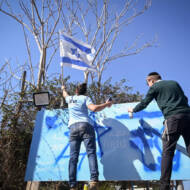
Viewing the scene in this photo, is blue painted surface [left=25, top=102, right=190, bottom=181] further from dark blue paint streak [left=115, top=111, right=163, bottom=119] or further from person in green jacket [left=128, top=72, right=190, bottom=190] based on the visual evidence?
person in green jacket [left=128, top=72, right=190, bottom=190]

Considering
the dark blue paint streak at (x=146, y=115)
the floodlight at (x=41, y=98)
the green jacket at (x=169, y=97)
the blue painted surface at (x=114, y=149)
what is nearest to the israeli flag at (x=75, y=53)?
the floodlight at (x=41, y=98)

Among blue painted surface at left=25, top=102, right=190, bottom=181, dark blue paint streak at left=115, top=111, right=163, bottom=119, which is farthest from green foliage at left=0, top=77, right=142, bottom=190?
dark blue paint streak at left=115, top=111, right=163, bottom=119

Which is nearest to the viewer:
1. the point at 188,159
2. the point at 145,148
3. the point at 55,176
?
the point at 188,159

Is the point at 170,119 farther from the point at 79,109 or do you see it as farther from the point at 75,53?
the point at 75,53

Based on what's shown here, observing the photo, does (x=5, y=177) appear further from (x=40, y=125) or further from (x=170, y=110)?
(x=170, y=110)

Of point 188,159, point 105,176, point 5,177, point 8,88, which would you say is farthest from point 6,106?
point 188,159

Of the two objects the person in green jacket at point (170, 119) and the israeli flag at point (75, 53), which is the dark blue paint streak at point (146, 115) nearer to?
the person in green jacket at point (170, 119)

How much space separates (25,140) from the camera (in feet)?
14.4

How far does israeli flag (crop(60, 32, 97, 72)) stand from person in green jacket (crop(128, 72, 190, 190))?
70.6 inches

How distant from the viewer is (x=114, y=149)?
11.6 ft

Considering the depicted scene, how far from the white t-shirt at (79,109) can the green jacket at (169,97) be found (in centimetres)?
97

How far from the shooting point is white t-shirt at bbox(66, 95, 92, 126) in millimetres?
3068

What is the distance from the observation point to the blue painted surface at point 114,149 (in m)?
3.24

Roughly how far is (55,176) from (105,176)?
94cm
